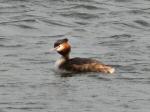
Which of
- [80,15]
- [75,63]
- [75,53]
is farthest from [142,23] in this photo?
[75,63]

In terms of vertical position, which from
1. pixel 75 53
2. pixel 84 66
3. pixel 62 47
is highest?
pixel 62 47

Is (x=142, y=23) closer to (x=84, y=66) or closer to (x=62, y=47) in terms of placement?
(x=62, y=47)

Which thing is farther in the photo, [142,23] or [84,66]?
[142,23]

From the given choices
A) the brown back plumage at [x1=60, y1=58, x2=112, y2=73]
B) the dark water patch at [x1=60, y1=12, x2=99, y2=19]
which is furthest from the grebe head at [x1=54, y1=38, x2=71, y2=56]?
the dark water patch at [x1=60, y1=12, x2=99, y2=19]

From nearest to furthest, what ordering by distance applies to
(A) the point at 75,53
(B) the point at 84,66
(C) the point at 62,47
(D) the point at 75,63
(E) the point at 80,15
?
(B) the point at 84,66 → (D) the point at 75,63 → (C) the point at 62,47 → (A) the point at 75,53 → (E) the point at 80,15

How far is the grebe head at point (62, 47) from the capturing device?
742 inches

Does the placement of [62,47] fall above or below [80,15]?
above

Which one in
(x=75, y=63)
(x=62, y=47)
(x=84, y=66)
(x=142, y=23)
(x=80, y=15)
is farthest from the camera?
(x=80, y=15)

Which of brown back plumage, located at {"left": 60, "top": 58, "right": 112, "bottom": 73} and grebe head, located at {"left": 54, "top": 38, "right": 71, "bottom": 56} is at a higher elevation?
grebe head, located at {"left": 54, "top": 38, "right": 71, "bottom": 56}

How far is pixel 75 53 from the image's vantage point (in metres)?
20.1

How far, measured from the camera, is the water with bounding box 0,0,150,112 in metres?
15.5

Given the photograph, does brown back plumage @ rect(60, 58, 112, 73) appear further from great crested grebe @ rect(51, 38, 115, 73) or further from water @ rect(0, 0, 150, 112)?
water @ rect(0, 0, 150, 112)

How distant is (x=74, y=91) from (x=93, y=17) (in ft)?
26.1

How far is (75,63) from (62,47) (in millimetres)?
653
